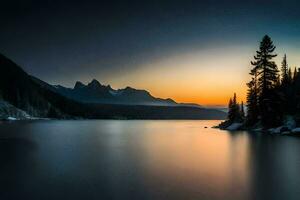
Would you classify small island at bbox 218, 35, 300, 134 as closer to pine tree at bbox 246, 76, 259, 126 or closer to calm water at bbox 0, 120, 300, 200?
pine tree at bbox 246, 76, 259, 126

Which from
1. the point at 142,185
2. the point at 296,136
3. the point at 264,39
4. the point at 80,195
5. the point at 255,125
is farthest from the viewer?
the point at 255,125

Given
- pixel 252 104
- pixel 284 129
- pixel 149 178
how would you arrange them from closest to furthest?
1. pixel 149 178
2. pixel 284 129
3. pixel 252 104

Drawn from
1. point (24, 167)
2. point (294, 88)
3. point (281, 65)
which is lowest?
point (24, 167)

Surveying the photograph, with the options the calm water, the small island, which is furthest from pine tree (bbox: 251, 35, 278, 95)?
the calm water

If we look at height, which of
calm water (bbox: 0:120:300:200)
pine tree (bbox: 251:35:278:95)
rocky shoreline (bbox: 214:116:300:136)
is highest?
pine tree (bbox: 251:35:278:95)

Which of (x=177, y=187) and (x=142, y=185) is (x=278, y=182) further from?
(x=142, y=185)

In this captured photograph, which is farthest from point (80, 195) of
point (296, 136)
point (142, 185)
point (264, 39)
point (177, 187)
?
point (264, 39)

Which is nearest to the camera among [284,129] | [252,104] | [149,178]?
[149,178]

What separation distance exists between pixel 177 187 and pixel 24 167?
16211 mm

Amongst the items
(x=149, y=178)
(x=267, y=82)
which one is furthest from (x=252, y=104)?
(x=149, y=178)

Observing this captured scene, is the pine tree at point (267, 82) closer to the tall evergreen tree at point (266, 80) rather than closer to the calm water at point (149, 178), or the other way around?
the tall evergreen tree at point (266, 80)

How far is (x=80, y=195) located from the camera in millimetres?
20469

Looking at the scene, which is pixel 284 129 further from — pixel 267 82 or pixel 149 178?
pixel 149 178

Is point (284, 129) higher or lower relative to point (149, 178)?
higher
